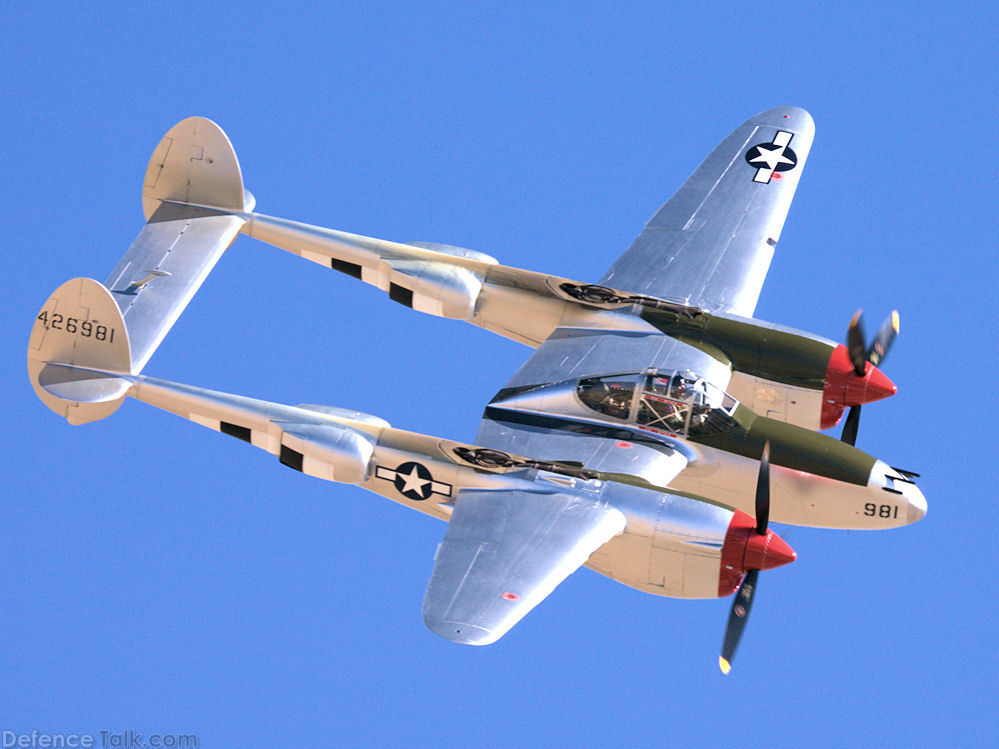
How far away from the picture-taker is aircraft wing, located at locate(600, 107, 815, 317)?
30.8 meters

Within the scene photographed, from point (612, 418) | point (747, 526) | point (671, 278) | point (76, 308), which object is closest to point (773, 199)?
point (671, 278)

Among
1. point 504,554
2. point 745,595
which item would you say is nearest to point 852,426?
point 745,595

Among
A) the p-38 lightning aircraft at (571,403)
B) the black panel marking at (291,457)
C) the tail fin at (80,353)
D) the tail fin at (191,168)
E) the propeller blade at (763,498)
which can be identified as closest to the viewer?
the propeller blade at (763,498)

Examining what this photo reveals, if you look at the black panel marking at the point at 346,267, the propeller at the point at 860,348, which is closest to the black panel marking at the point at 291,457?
the black panel marking at the point at 346,267

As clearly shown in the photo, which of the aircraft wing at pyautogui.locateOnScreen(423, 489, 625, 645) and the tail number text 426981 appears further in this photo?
the tail number text 426981

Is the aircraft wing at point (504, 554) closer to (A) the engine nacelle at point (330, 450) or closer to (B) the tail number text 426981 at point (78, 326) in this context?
(A) the engine nacelle at point (330, 450)

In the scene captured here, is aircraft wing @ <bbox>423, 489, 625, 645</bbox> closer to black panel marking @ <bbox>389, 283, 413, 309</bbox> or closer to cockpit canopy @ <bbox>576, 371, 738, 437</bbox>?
cockpit canopy @ <bbox>576, 371, 738, 437</bbox>

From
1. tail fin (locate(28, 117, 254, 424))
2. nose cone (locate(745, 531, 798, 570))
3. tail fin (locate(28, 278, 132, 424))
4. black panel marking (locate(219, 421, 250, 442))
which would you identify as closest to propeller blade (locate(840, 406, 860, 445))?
nose cone (locate(745, 531, 798, 570))

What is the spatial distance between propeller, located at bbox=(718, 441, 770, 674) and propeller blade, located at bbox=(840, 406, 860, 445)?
415 cm

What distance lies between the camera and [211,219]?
103ft

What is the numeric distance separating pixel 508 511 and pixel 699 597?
2.92 meters

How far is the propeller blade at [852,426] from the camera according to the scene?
29406 millimetres

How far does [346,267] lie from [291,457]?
16.6ft

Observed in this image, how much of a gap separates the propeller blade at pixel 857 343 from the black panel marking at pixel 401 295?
719 cm
